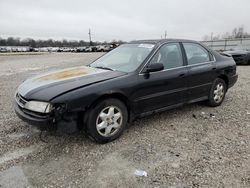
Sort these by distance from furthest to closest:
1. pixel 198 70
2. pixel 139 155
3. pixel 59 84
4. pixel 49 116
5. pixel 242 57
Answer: pixel 242 57 → pixel 198 70 → pixel 59 84 → pixel 139 155 → pixel 49 116

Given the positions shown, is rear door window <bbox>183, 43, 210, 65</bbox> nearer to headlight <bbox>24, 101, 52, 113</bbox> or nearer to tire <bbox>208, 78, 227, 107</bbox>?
tire <bbox>208, 78, 227, 107</bbox>

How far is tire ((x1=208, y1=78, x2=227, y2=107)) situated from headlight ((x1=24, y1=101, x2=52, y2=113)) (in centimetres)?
344

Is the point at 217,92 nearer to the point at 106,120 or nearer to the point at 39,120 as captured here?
the point at 106,120

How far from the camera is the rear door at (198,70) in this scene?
4312 millimetres

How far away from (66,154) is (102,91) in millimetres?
1012

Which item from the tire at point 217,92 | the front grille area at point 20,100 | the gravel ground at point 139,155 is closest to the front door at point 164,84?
the gravel ground at point 139,155

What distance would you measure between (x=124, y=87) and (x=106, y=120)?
57 centimetres

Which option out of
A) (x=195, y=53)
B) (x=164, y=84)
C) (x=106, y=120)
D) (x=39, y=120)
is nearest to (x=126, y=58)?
(x=164, y=84)

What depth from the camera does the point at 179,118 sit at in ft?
14.3

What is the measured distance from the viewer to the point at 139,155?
3.03 m

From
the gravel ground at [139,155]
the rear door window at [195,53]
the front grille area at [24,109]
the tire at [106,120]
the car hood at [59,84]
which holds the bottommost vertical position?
the gravel ground at [139,155]

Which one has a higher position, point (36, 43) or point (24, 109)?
point (36, 43)

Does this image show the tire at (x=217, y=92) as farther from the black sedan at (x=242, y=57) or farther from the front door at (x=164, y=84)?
the black sedan at (x=242, y=57)

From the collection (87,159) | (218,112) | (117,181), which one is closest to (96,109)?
(87,159)
